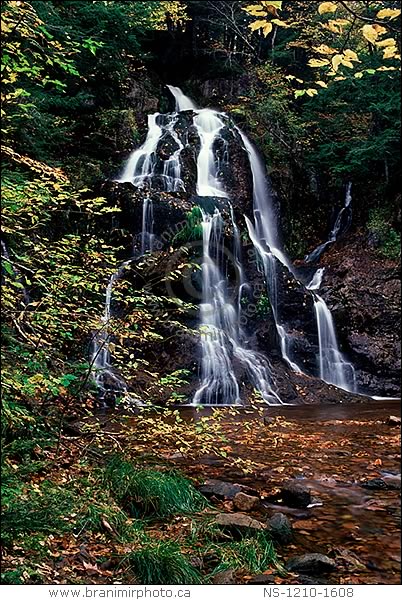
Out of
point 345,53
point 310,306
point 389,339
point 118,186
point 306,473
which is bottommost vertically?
point 306,473

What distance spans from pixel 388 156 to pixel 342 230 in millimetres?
2606

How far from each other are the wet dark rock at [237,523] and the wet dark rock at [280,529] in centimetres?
8

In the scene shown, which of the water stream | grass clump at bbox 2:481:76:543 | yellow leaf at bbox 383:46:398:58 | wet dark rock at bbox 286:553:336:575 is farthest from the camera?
the water stream

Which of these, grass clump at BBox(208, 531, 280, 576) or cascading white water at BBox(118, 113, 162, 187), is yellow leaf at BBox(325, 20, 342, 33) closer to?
grass clump at BBox(208, 531, 280, 576)

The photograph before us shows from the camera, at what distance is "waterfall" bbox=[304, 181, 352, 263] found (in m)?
15.2

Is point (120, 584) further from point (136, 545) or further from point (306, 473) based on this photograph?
point (306, 473)

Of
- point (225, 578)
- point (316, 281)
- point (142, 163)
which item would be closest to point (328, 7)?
point (225, 578)

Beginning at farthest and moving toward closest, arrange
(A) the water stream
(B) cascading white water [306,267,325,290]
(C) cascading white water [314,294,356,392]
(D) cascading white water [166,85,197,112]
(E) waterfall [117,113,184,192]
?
(D) cascading white water [166,85,197,112], (B) cascading white water [306,267,325,290], (E) waterfall [117,113,184,192], (C) cascading white water [314,294,356,392], (A) the water stream

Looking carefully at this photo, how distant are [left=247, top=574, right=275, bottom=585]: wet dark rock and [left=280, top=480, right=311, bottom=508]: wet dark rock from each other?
1.15 metres

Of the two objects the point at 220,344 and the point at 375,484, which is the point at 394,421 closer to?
the point at 375,484

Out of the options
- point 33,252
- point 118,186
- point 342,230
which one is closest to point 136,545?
point 33,252

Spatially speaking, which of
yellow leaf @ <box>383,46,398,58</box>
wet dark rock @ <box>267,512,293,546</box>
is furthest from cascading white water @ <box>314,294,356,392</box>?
yellow leaf @ <box>383,46,398,58</box>

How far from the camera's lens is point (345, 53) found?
187cm

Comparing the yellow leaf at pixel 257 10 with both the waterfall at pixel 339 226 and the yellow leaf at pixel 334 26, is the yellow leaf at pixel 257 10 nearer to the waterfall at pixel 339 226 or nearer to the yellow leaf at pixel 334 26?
the yellow leaf at pixel 334 26
